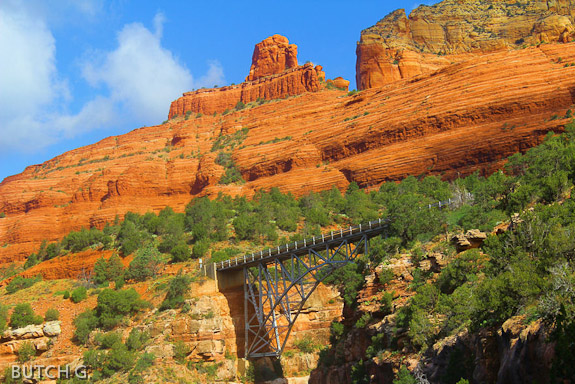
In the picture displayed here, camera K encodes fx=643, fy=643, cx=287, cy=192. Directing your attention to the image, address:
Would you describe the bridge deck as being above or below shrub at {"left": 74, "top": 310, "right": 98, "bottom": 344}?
above

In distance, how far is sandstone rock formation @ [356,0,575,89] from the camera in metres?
120

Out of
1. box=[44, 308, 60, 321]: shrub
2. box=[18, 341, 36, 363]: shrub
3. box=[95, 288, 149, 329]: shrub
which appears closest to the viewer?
box=[18, 341, 36, 363]: shrub

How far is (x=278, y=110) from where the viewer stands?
119312mm

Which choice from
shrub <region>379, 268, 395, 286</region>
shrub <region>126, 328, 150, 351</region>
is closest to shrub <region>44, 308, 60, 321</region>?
shrub <region>126, 328, 150, 351</region>

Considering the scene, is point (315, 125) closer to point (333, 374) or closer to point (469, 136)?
point (469, 136)

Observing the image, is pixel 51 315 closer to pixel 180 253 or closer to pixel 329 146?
pixel 180 253

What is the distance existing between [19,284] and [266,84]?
78204mm

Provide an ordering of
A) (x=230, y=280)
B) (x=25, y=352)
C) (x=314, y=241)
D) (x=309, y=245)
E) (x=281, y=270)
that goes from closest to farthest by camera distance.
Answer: (x=314, y=241) < (x=309, y=245) < (x=25, y=352) < (x=281, y=270) < (x=230, y=280)

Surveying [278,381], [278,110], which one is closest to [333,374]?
[278,381]

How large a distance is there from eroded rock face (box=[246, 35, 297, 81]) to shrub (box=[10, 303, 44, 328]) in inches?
3791

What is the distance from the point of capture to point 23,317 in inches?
2222

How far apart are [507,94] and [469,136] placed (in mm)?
7640

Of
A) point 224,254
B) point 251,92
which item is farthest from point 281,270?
point 251,92

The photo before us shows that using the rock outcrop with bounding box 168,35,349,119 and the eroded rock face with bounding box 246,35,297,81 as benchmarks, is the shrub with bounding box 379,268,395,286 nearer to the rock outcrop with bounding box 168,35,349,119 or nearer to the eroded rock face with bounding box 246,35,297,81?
the rock outcrop with bounding box 168,35,349,119
